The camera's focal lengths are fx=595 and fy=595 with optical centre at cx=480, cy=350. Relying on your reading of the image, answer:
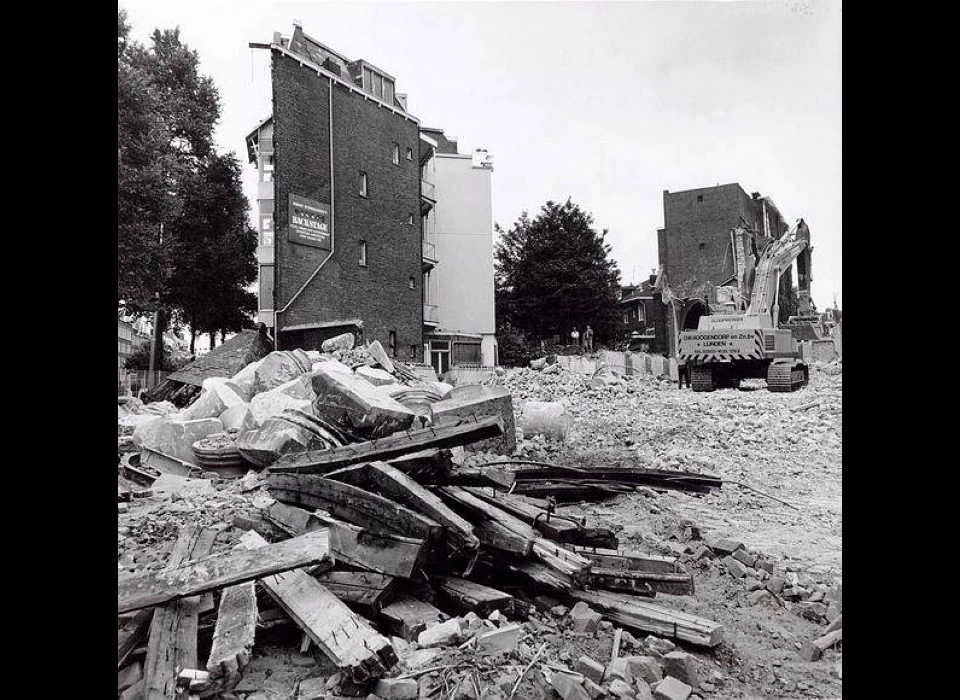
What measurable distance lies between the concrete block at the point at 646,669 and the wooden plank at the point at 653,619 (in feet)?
1.32

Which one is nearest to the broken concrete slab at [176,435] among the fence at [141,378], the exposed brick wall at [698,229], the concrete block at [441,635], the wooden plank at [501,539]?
the wooden plank at [501,539]

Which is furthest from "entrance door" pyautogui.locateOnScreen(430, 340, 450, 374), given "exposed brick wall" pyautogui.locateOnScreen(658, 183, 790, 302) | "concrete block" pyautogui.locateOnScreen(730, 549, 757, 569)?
"concrete block" pyautogui.locateOnScreen(730, 549, 757, 569)

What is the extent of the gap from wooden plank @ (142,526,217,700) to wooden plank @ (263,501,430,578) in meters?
0.81

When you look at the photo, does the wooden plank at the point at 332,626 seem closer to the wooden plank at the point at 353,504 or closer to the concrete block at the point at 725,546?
the wooden plank at the point at 353,504

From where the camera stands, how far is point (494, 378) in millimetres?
18328

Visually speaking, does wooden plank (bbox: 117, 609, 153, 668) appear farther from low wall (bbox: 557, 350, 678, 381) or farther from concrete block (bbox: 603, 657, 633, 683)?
low wall (bbox: 557, 350, 678, 381)

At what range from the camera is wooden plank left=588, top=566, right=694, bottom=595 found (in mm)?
3674

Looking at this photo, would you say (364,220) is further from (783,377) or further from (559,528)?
(559,528)

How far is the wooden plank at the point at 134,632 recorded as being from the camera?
2709mm
